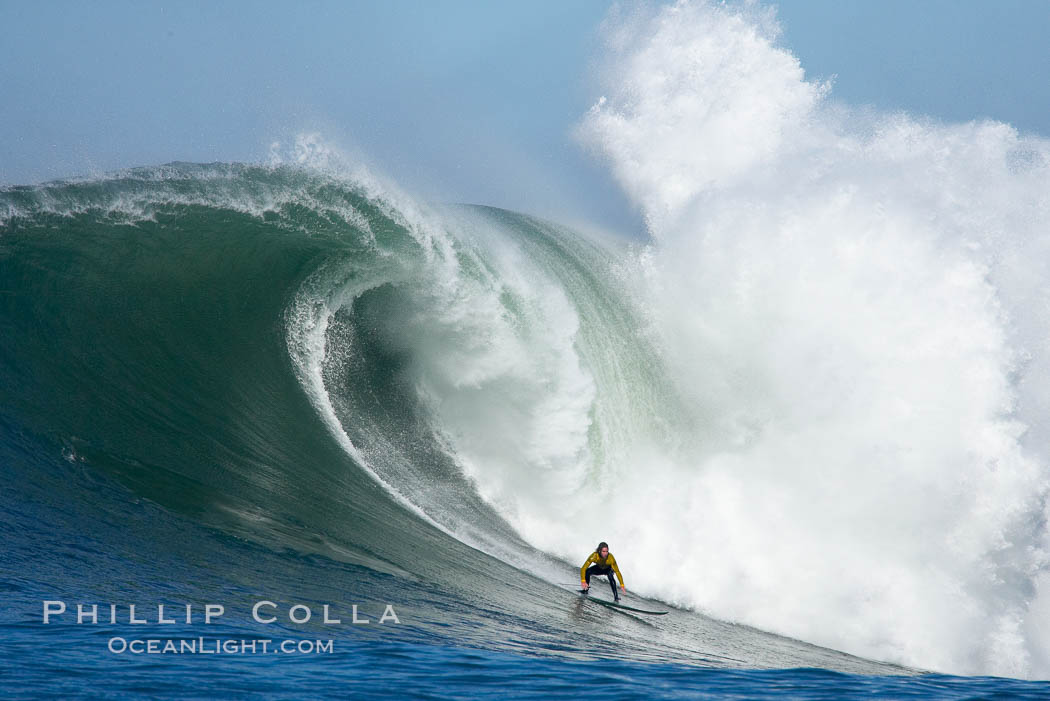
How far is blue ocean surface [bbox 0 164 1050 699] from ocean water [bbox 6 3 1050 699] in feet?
0.15

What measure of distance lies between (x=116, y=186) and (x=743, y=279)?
9454 millimetres

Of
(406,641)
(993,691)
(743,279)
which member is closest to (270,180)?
(743,279)

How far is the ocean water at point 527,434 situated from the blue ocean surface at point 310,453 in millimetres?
46

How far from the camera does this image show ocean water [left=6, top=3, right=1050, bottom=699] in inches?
259

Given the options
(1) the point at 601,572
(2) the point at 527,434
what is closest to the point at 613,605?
(1) the point at 601,572

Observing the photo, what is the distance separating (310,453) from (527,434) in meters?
2.75

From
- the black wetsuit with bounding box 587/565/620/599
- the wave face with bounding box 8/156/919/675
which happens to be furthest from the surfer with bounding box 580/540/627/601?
the wave face with bounding box 8/156/919/675

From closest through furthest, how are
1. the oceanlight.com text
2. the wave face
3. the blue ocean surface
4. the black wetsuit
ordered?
1. the oceanlight.com text
2. the blue ocean surface
3. the wave face
4. the black wetsuit

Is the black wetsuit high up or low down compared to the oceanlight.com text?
up

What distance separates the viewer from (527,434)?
11242mm

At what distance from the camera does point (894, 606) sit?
32.3 feet

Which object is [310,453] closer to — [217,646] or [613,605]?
[613,605]

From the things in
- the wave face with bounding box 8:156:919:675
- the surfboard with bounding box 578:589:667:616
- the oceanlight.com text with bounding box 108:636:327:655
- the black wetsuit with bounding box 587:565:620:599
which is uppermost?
the wave face with bounding box 8:156:919:675

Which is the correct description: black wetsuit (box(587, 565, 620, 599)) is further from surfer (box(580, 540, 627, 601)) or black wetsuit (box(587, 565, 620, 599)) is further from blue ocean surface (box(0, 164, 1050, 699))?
blue ocean surface (box(0, 164, 1050, 699))
